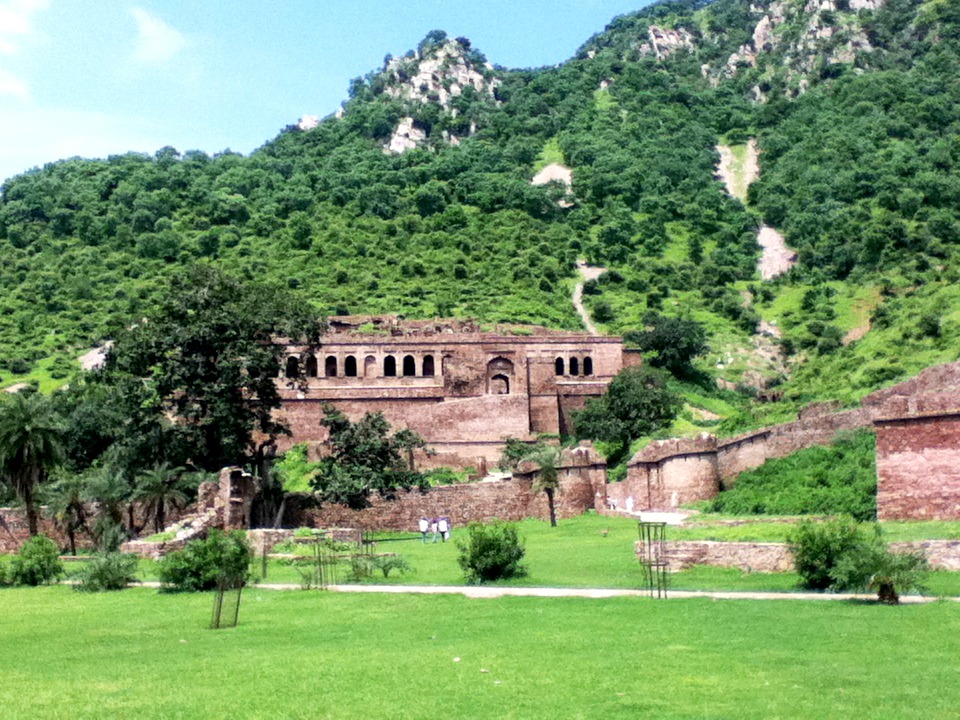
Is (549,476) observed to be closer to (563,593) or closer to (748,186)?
(563,593)

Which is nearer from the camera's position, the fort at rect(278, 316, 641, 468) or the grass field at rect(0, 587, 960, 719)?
the grass field at rect(0, 587, 960, 719)

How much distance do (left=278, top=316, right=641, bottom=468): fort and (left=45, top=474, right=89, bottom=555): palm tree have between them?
16850 mm

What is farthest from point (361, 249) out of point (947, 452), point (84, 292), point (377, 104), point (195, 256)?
point (947, 452)

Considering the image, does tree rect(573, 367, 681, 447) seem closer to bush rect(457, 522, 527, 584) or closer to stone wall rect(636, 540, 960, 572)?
stone wall rect(636, 540, 960, 572)

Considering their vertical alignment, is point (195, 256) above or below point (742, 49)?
below

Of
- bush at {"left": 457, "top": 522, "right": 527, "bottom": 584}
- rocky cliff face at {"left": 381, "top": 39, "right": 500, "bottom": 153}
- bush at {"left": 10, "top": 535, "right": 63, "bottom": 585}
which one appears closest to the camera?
bush at {"left": 457, "top": 522, "right": 527, "bottom": 584}

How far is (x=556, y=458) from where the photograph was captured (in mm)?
38375

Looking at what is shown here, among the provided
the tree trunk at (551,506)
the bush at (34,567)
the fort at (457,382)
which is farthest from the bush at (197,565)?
the fort at (457,382)

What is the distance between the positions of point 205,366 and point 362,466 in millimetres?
5609

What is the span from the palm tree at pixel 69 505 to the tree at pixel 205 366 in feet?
7.33

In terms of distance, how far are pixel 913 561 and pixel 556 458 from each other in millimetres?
21397

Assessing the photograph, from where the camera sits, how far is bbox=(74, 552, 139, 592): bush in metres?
23.3

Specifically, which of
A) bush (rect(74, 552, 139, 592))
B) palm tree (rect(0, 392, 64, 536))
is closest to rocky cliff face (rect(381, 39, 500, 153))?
palm tree (rect(0, 392, 64, 536))

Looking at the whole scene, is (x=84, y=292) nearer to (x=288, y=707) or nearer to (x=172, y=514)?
(x=172, y=514)
